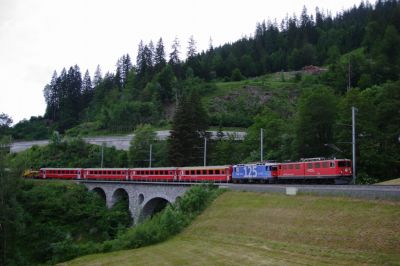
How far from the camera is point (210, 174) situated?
49.5 m

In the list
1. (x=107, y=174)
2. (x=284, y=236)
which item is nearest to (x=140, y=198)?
(x=107, y=174)

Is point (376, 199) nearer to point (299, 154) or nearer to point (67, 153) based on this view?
point (299, 154)

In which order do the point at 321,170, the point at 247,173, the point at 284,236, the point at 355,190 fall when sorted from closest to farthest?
the point at 284,236 < the point at 355,190 < the point at 321,170 < the point at 247,173

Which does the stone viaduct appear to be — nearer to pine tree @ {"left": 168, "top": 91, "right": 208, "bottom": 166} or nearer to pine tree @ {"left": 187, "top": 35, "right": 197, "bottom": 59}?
pine tree @ {"left": 168, "top": 91, "right": 208, "bottom": 166}

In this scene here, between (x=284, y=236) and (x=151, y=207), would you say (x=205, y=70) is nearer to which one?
(x=151, y=207)

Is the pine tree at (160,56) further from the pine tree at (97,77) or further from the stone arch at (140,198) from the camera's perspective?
the stone arch at (140,198)

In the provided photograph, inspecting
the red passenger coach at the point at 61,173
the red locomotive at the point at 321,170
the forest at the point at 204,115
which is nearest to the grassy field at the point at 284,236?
the forest at the point at 204,115

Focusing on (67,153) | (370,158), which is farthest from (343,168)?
(67,153)

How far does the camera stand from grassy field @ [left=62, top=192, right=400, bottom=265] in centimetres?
1920

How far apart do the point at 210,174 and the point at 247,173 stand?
5.16 m

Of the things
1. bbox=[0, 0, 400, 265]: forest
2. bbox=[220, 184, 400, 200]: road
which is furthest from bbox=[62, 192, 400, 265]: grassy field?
bbox=[0, 0, 400, 265]: forest

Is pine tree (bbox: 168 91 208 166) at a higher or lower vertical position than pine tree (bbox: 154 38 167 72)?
lower

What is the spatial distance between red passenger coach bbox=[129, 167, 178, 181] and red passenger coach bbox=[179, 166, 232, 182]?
10.2ft

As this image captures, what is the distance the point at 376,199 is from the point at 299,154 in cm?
2962
